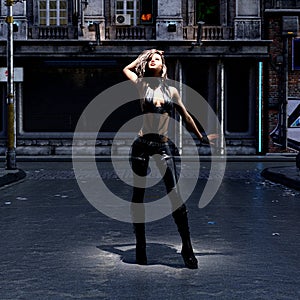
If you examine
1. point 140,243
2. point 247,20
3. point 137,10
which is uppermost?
point 137,10

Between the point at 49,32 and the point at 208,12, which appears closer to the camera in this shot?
the point at 49,32

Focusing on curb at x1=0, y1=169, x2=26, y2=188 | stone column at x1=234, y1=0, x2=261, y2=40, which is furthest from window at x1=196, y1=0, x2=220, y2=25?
curb at x1=0, y1=169, x2=26, y2=188

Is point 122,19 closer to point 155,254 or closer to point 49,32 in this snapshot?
point 49,32

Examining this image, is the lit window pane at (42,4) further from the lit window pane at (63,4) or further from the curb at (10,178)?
the curb at (10,178)

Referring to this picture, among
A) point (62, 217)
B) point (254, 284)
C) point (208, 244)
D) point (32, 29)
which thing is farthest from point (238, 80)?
point (254, 284)

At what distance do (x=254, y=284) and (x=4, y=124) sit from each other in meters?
25.0

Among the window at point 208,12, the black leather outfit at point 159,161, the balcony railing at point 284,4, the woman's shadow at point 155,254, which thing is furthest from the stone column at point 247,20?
the black leather outfit at point 159,161

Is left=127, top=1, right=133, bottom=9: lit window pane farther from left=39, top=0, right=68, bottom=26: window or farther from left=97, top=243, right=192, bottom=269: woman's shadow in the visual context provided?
left=97, top=243, right=192, bottom=269: woman's shadow

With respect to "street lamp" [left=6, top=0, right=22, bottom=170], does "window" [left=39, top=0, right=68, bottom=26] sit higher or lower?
higher

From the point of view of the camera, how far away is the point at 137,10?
96.3ft

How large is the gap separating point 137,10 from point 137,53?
6.92 feet

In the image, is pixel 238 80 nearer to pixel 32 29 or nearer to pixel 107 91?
pixel 107 91

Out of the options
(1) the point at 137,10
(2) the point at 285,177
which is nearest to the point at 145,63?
(2) the point at 285,177

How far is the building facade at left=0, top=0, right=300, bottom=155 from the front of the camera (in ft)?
93.8
